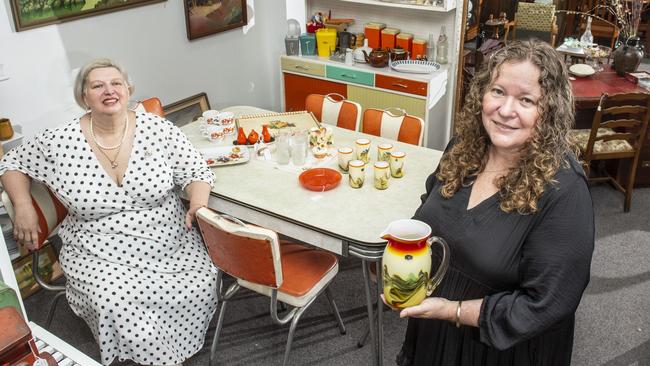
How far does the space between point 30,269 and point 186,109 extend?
1.56 metres

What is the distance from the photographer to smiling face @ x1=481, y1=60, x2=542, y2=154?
1340 mm

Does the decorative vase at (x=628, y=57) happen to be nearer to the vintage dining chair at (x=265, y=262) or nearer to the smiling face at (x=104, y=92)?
the vintage dining chair at (x=265, y=262)

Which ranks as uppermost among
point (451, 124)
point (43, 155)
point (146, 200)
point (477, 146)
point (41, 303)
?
point (477, 146)

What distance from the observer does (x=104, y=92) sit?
7.49 ft

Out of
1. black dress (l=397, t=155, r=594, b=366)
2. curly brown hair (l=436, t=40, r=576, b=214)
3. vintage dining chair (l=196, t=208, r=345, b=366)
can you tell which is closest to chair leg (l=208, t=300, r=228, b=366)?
vintage dining chair (l=196, t=208, r=345, b=366)

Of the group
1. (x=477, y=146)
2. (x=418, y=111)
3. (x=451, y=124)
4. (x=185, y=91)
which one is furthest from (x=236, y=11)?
(x=477, y=146)

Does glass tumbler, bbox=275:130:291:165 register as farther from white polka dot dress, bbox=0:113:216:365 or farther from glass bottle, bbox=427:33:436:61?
glass bottle, bbox=427:33:436:61

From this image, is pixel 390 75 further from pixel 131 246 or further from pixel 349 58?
pixel 131 246

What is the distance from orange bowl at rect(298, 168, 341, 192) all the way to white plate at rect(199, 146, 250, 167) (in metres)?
0.34

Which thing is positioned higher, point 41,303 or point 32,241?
point 32,241

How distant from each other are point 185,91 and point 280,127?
4.48ft

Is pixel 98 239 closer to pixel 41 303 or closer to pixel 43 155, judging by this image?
pixel 43 155

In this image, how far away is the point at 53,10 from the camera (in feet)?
10.3

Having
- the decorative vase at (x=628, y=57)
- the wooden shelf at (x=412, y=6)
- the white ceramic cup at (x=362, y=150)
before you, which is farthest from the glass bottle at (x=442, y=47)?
the white ceramic cup at (x=362, y=150)
